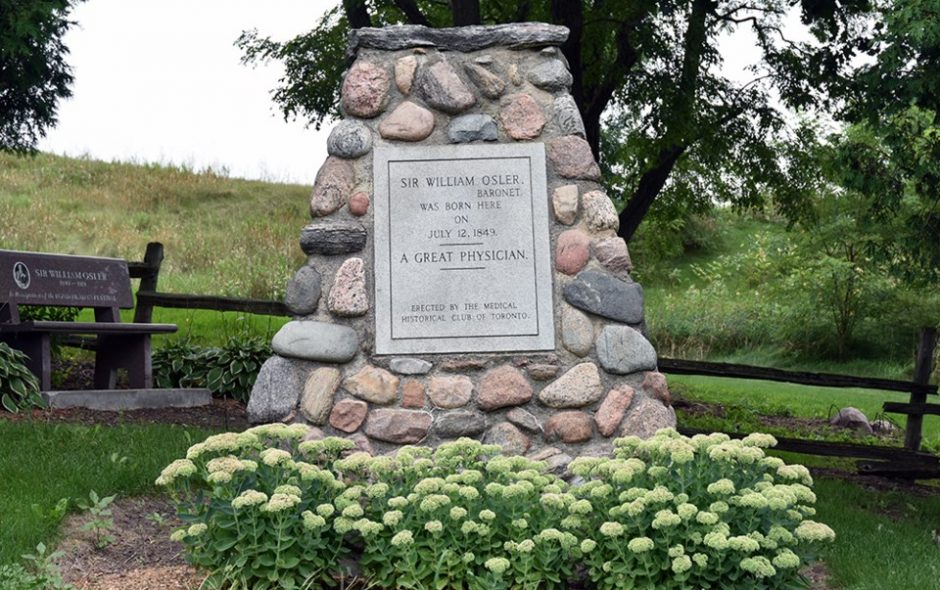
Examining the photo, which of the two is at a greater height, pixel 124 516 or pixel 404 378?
pixel 404 378

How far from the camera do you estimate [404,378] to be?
616 cm

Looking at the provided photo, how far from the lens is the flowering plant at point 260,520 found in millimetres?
4680

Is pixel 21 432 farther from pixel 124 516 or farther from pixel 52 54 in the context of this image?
pixel 52 54

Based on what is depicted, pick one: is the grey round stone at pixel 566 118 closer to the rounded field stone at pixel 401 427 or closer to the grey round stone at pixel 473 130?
the grey round stone at pixel 473 130

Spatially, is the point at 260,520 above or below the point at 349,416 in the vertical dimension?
below

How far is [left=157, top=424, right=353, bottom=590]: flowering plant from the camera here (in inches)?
184

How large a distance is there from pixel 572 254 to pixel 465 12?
563 centimetres

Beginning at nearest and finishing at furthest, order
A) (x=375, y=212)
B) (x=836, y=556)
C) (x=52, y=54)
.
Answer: (x=836, y=556), (x=375, y=212), (x=52, y=54)

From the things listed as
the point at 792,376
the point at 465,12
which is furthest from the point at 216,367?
the point at 792,376

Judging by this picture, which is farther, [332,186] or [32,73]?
[32,73]

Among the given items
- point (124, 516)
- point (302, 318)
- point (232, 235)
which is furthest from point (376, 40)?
point (232, 235)

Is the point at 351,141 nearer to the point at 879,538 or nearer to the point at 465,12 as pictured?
the point at 879,538

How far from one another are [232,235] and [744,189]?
13057 millimetres

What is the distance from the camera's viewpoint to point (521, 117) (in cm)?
641
